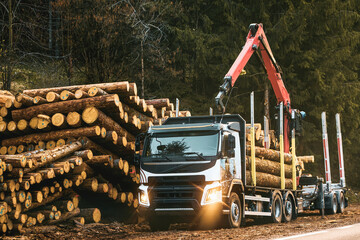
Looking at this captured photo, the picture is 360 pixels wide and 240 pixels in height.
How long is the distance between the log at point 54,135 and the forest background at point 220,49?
34.6 feet

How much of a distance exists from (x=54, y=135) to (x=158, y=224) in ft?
11.9

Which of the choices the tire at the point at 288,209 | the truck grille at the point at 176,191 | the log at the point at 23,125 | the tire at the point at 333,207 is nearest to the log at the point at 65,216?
the truck grille at the point at 176,191

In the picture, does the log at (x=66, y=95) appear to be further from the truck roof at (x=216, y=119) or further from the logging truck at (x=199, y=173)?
the truck roof at (x=216, y=119)

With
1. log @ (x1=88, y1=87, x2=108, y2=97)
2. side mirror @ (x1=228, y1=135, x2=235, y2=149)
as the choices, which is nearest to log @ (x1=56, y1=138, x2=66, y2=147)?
log @ (x1=88, y1=87, x2=108, y2=97)

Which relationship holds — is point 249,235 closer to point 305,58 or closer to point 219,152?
point 219,152

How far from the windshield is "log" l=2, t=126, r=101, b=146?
1.57 metres

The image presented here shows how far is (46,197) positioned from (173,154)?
3.21 m

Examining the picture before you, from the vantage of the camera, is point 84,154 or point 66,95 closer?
point 84,154

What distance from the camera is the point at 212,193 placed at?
1252 centimetres

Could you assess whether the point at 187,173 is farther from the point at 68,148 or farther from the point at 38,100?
the point at 38,100

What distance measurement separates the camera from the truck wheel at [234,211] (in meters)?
13.1

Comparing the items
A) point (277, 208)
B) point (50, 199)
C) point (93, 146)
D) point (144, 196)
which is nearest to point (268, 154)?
point (277, 208)

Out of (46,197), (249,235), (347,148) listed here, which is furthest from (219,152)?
(347,148)

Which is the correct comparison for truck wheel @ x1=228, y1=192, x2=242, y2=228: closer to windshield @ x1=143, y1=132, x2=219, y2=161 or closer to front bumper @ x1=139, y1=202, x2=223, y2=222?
front bumper @ x1=139, y1=202, x2=223, y2=222
